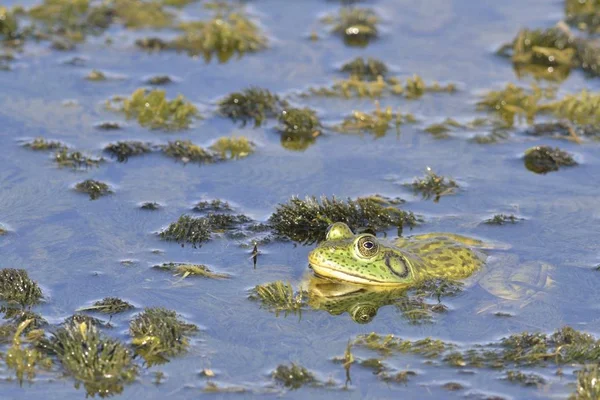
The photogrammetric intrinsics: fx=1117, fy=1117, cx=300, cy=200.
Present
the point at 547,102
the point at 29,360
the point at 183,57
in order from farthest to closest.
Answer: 1. the point at 183,57
2. the point at 547,102
3. the point at 29,360

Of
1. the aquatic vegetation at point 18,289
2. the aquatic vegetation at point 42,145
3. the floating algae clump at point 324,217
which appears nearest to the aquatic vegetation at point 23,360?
the aquatic vegetation at point 18,289

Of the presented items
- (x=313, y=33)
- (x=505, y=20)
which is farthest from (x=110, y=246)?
(x=505, y=20)

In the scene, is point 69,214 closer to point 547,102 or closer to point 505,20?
point 547,102

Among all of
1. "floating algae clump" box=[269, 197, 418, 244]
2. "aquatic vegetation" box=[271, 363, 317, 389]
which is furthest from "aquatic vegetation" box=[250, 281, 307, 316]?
"floating algae clump" box=[269, 197, 418, 244]

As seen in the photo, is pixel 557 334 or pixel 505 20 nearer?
pixel 557 334

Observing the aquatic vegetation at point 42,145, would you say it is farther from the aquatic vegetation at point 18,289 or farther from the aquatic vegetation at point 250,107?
the aquatic vegetation at point 18,289
